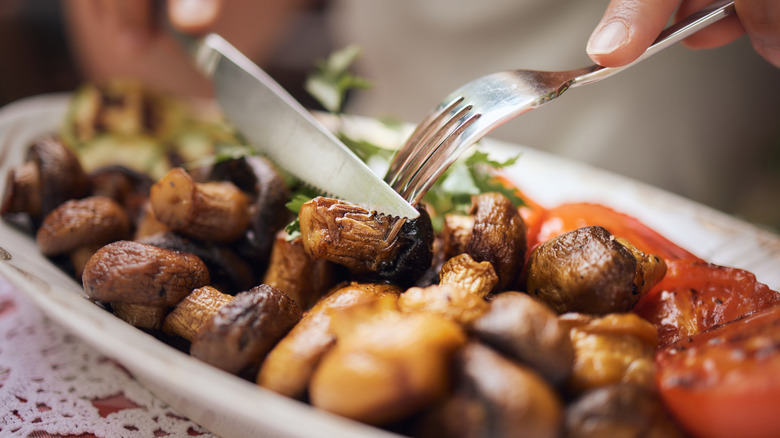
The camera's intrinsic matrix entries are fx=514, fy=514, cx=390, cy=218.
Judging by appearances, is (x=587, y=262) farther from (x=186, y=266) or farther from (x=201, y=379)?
(x=186, y=266)

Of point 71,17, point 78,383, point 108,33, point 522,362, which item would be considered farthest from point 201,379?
point 71,17

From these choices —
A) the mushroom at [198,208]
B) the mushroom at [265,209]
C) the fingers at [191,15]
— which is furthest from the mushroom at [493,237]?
the fingers at [191,15]

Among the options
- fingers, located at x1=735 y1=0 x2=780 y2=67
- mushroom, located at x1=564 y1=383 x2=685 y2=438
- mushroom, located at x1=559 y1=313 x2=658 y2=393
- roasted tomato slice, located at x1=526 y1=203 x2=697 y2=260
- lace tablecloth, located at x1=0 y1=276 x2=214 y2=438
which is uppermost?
fingers, located at x1=735 y1=0 x2=780 y2=67

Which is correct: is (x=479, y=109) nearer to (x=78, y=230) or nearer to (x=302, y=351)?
(x=302, y=351)

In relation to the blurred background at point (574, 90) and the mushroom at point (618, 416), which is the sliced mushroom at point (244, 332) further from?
the blurred background at point (574, 90)

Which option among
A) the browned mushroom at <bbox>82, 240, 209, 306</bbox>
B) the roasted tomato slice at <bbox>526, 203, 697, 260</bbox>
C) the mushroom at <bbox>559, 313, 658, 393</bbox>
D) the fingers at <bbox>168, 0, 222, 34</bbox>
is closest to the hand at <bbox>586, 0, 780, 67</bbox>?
the roasted tomato slice at <bbox>526, 203, 697, 260</bbox>

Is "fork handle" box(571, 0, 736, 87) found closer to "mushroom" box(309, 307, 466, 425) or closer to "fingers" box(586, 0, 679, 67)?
"fingers" box(586, 0, 679, 67)
